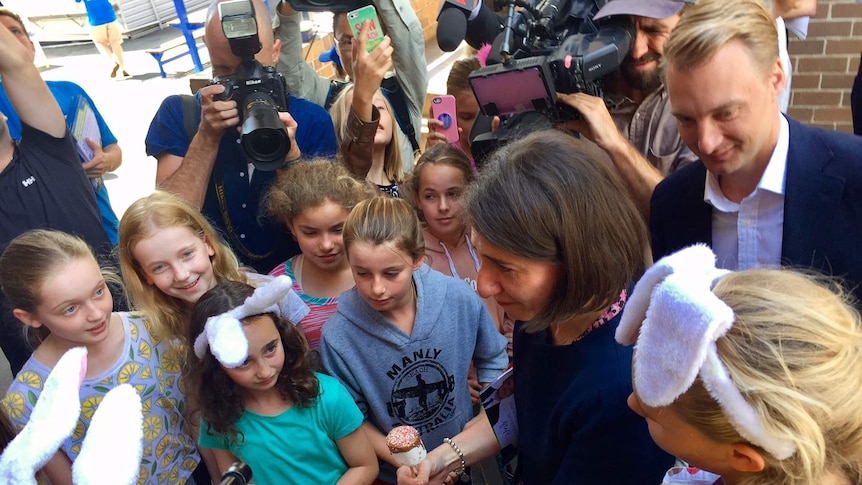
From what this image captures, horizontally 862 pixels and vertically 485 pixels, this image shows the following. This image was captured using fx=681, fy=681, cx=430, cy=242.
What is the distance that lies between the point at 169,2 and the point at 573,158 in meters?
13.5

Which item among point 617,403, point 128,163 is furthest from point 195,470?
point 128,163

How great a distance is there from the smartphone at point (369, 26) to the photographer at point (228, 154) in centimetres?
32

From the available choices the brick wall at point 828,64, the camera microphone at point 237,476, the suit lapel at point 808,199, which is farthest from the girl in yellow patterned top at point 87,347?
the brick wall at point 828,64

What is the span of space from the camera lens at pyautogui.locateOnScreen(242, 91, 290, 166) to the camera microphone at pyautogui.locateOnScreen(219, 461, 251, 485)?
3.94 feet

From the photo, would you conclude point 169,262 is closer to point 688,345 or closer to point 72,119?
point 72,119

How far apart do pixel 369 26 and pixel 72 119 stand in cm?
161

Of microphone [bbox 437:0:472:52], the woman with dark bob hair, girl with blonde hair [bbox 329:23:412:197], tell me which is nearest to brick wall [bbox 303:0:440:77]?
girl with blonde hair [bbox 329:23:412:197]

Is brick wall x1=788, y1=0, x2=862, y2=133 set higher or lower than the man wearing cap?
lower

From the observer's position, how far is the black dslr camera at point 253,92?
2.22m

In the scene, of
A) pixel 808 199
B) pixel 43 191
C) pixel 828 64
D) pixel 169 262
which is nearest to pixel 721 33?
pixel 808 199

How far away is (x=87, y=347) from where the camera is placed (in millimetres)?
2021

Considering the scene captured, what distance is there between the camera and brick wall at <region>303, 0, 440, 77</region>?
5.69m

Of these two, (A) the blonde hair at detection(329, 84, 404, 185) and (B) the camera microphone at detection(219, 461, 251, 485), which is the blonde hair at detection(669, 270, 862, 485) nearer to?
(B) the camera microphone at detection(219, 461, 251, 485)

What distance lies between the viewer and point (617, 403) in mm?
1234
